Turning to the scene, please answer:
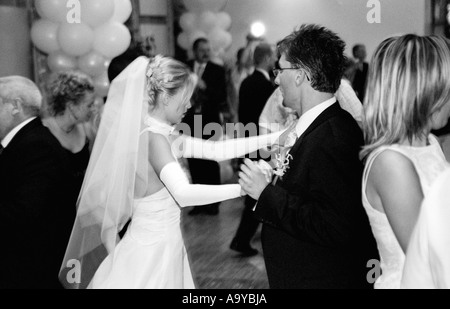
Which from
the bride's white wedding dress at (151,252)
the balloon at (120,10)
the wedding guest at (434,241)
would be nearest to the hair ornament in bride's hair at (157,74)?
the bride's white wedding dress at (151,252)

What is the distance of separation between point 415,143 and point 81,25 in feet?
12.5

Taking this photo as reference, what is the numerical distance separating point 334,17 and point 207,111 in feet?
12.0

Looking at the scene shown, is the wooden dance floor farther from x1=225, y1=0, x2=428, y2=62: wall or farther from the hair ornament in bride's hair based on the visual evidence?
x1=225, y1=0, x2=428, y2=62: wall

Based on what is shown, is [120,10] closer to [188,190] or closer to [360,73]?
[360,73]

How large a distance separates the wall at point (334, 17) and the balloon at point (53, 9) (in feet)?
13.4

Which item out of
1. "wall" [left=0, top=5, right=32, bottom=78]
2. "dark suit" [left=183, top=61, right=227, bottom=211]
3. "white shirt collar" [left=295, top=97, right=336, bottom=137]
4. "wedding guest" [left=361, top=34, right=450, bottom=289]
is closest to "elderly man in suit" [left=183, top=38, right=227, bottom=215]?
"dark suit" [left=183, top=61, right=227, bottom=211]

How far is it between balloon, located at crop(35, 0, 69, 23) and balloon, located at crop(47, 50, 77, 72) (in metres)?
0.27

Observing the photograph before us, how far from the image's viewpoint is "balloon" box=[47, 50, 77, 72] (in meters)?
4.94

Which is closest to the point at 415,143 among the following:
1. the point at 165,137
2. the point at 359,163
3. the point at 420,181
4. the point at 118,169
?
the point at 420,181

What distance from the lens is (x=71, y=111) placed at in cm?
325

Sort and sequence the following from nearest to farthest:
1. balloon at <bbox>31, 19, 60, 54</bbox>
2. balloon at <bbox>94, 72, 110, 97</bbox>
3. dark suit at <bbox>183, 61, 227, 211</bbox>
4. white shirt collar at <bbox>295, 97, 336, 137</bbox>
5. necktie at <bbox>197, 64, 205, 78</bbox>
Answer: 1. white shirt collar at <bbox>295, 97, 336, 137</bbox>
2. balloon at <bbox>31, 19, 60, 54</bbox>
3. balloon at <bbox>94, 72, 110, 97</bbox>
4. dark suit at <bbox>183, 61, 227, 211</bbox>
5. necktie at <bbox>197, 64, 205, 78</bbox>

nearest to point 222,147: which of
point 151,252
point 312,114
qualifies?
point 151,252

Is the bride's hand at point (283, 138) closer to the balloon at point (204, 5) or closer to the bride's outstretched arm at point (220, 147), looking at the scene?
the bride's outstretched arm at point (220, 147)

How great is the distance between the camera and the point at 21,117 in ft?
7.91
